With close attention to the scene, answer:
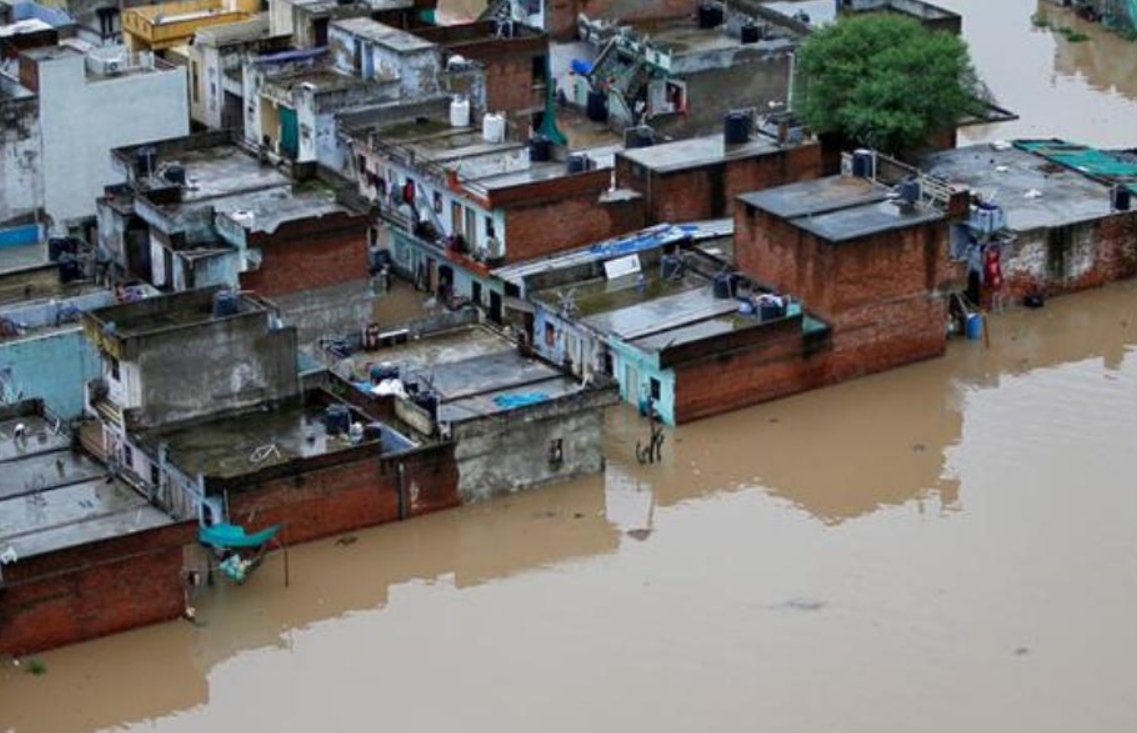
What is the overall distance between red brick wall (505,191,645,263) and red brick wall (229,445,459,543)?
9115mm

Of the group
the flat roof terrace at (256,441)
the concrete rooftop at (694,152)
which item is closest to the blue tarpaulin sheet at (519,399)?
the flat roof terrace at (256,441)

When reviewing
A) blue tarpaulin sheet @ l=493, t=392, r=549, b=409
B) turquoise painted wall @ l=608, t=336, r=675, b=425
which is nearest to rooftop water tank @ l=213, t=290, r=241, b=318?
blue tarpaulin sheet @ l=493, t=392, r=549, b=409

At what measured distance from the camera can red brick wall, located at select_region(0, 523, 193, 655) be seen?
37.1 metres

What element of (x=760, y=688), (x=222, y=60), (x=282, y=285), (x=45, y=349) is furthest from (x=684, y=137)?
(x=760, y=688)

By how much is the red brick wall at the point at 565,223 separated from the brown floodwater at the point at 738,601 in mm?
5491

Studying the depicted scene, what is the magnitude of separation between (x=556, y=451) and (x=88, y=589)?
28.9ft

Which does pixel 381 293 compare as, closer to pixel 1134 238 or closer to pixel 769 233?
pixel 769 233

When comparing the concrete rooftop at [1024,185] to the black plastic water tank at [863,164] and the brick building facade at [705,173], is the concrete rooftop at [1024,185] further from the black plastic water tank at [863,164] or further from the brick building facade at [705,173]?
the brick building facade at [705,173]

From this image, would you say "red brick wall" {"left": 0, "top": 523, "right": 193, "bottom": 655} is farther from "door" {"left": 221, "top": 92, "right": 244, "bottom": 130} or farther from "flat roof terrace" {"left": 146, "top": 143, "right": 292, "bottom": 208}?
"door" {"left": 221, "top": 92, "right": 244, "bottom": 130}

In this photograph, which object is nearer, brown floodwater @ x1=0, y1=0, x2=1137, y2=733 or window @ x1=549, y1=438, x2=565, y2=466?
brown floodwater @ x1=0, y1=0, x2=1137, y2=733

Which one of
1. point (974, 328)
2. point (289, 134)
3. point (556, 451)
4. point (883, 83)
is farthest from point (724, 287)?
point (289, 134)

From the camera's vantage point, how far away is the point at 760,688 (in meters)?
37.1

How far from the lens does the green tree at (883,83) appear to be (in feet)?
180

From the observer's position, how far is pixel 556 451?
43094 millimetres
